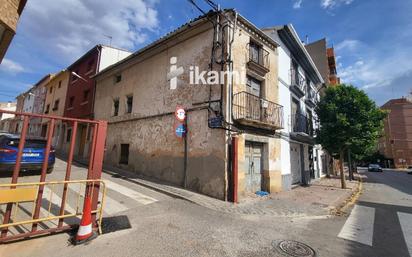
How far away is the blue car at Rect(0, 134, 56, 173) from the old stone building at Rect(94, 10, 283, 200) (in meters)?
4.29

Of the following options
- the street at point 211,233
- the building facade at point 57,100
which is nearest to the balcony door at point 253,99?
the street at point 211,233

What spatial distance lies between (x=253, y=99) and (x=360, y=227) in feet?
18.4

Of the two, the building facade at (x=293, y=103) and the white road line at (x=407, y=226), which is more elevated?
the building facade at (x=293, y=103)

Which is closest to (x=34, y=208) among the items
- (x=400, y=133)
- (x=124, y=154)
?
(x=124, y=154)

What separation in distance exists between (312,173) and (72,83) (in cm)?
2146

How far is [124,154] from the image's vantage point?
1221 centimetres

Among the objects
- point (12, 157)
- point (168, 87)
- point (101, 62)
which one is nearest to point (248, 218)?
point (168, 87)

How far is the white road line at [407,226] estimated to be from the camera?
4484 millimetres

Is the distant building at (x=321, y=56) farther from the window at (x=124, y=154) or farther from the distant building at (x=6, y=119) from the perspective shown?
the distant building at (x=6, y=119)

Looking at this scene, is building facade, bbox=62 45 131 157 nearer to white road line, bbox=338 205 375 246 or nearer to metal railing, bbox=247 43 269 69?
metal railing, bbox=247 43 269 69

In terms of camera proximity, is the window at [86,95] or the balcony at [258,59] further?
the window at [86,95]

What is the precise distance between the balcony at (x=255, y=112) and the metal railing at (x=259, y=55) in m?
1.85

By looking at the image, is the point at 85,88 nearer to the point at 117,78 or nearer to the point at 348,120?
the point at 117,78

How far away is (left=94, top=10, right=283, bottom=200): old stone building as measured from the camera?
789cm
